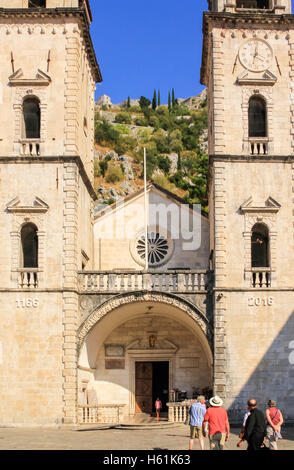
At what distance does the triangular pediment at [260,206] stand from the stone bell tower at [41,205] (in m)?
5.50

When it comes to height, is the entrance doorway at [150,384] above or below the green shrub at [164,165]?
below

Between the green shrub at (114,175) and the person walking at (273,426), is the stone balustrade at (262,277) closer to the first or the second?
the person walking at (273,426)

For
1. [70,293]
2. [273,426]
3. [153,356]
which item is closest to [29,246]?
[70,293]

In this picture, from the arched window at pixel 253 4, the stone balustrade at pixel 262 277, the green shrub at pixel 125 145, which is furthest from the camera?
the green shrub at pixel 125 145

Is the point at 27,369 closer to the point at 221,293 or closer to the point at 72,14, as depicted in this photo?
the point at 221,293

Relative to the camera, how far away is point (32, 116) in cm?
2458

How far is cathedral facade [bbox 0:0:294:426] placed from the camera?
73.3 ft

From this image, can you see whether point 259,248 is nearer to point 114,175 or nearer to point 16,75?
point 16,75

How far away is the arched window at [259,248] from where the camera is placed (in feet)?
79.4

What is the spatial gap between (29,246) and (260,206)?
769cm

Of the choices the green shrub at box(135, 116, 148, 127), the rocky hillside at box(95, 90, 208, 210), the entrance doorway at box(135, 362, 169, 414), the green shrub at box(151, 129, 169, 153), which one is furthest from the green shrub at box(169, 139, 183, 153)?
the entrance doorway at box(135, 362, 169, 414)

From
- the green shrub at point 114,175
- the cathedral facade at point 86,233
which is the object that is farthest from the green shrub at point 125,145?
the cathedral facade at point 86,233

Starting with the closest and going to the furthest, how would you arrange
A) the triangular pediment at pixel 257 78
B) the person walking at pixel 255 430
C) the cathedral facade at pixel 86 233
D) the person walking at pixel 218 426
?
the person walking at pixel 255 430 < the person walking at pixel 218 426 < the cathedral facade at pixel 86 233 < the triangular pediment at pixel 257 78
